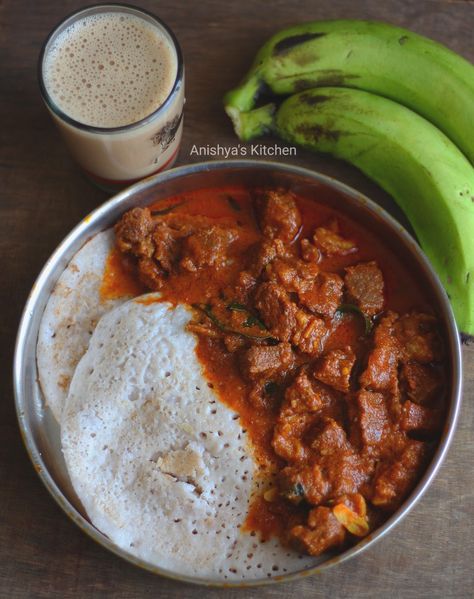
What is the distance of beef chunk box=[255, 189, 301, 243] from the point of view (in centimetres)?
293

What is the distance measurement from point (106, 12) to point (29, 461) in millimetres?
1836

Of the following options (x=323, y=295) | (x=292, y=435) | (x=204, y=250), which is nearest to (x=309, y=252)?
(x=323, y=295)

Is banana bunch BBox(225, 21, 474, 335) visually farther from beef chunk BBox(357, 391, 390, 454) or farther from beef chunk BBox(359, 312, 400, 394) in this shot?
beef chunk BBox(357, 391, 390, 454)

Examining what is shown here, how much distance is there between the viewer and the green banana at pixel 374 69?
2934mm

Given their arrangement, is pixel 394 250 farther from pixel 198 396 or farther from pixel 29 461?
pixel 29 461

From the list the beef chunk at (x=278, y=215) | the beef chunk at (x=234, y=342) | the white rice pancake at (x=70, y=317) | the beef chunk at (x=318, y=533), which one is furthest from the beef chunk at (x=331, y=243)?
the beef chunk at (x=318, y=533)

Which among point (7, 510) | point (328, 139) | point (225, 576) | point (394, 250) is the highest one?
point (328, 139)

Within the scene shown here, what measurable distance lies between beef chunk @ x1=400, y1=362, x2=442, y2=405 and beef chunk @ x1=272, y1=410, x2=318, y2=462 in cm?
39

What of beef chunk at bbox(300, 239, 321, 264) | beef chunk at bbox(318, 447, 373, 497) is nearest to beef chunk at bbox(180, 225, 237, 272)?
beef chunk at bbox(300, 239, 321, 264)

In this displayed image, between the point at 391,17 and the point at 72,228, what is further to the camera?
the point at 391,17

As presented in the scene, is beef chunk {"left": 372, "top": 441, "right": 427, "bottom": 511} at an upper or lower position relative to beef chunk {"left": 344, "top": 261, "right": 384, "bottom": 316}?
lower

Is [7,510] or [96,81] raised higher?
[96,81]

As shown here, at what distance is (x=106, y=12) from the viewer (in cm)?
280

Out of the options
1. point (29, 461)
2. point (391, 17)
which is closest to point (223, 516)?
point (29, 461)
